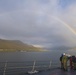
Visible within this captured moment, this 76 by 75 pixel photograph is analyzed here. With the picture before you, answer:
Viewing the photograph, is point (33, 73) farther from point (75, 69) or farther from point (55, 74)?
point (75, 69)

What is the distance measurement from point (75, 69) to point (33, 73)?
6.39 meters

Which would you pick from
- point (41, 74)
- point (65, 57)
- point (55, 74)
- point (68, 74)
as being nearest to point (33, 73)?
point (41, 74)

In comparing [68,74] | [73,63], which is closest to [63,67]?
[73,63]

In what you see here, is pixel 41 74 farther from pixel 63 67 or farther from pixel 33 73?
pixel 63 67

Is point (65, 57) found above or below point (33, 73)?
above

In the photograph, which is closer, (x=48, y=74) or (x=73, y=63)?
(x=48, y=74)

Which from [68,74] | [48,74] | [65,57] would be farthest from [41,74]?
[65,57]

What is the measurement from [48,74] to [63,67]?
5.16 meters

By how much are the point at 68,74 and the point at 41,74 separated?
2.80m

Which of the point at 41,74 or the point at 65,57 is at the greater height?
the point at 65,57

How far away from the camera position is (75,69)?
959 inches

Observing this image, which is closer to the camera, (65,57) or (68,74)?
(68,74)

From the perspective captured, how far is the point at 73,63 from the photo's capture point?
2462cm

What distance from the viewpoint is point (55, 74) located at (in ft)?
65.6
